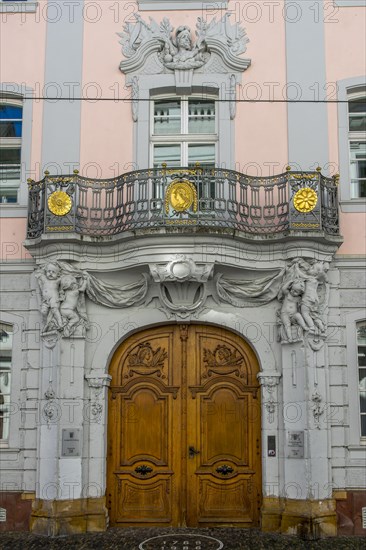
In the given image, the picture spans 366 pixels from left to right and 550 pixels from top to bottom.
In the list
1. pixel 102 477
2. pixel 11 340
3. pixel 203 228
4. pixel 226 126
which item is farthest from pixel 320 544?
pixel 226 126

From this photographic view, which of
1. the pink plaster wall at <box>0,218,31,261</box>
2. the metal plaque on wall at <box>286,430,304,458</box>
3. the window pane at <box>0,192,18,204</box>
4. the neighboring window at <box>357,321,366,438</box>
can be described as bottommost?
the metal plaque on wall at <box>286,430,304,458</box>

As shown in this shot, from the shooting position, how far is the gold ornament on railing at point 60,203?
11875mm

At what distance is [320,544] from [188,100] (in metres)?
7.40

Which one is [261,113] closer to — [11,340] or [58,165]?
[58,165]

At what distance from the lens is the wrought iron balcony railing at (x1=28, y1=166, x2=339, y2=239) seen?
11.6 m

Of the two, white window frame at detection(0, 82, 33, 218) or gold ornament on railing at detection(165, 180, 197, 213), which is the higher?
white window frame at detection(0, 82, 33, 218)

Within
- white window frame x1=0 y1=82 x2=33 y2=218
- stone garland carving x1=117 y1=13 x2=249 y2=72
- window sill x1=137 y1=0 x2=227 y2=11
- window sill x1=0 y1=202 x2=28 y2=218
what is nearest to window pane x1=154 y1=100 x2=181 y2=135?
stone garland carving x1=117 y1=13 x2=249 y2=72

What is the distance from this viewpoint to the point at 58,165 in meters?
12.6

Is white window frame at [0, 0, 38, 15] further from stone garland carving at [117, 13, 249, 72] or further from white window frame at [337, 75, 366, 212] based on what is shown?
white window frame at [337, 75, 366, 212]

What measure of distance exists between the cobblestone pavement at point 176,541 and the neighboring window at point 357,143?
5.46 meters

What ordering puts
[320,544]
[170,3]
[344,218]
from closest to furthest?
1. [320,544]
2. [344,218]
3. [170,3]

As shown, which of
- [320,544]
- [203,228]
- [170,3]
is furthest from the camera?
[170,3]

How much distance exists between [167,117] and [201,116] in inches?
23.0

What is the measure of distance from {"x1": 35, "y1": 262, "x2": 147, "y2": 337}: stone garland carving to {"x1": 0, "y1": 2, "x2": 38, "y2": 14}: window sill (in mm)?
4622
